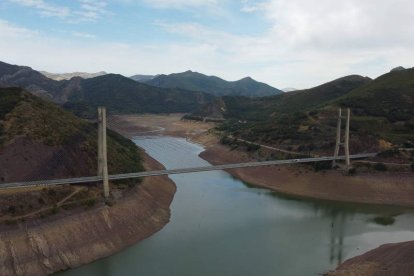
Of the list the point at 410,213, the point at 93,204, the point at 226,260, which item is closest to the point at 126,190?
the point at 93,204

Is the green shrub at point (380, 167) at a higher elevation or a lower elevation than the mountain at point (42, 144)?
lower

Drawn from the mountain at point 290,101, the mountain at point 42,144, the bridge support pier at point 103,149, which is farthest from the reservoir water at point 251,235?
the mountain at point 290,101

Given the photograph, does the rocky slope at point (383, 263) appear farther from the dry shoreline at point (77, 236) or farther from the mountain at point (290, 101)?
the mountain at point (290, 101)

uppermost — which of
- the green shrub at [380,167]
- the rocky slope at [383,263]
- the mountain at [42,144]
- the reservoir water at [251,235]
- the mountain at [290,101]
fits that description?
the mountain at [290,101]

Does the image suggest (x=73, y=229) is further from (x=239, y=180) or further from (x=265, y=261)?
(x=239, y=180)

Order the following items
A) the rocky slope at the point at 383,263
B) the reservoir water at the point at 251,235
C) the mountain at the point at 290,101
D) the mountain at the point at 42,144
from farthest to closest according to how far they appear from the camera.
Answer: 1. the mountain at the point at 290,101
2. the mountain at the point at 42,144
3. the reservoir water at the point at 251,235
4. the rocky slope at the point at 383,263

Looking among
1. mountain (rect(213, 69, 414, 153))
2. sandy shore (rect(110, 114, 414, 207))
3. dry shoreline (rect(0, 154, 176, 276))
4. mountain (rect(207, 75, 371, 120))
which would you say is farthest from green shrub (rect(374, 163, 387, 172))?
mountain (rect(207, 75, 371, 120))

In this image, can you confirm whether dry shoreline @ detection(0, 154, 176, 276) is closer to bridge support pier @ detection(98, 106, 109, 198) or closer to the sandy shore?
bridge support pier @ detection(98, 106, 109, 198)
